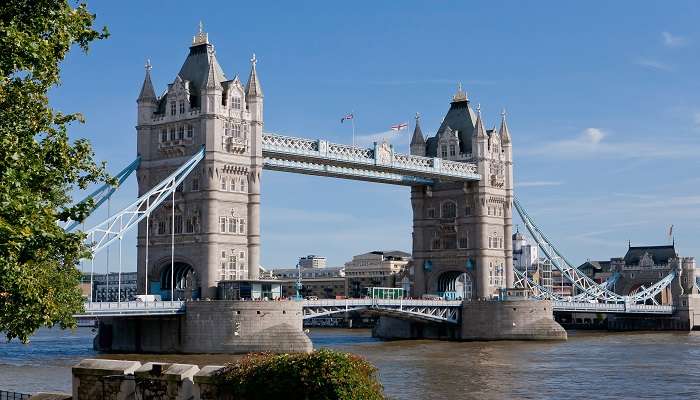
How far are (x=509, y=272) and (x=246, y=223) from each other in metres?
41.6

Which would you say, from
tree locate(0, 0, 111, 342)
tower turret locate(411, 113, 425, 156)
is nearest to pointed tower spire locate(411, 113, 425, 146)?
tower turret locate(411, 113, 425, 156)

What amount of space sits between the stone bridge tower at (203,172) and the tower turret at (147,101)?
0.29 ft

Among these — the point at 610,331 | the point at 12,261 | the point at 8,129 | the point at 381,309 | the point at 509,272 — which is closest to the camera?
the point at 12,261

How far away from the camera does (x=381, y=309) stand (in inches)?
3725

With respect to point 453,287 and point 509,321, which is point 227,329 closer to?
point 509,321

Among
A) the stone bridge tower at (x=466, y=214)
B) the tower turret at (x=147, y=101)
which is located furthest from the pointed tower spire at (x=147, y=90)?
the stone bridge tower at (x=466, y=214)

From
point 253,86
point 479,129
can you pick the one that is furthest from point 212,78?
point 479,129

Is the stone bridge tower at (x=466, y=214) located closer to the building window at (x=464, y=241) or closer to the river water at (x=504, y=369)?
the building window at (x=464, y=241)

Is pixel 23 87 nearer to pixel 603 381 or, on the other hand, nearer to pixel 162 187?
pixel 603 381

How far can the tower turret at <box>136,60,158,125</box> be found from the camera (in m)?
89.6

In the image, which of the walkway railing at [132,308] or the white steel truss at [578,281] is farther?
the white steel truss at [578,281]

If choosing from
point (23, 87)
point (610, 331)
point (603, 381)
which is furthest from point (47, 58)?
point (610, 331)

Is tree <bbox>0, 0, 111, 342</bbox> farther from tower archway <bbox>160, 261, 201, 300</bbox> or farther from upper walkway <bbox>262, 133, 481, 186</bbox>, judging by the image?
upper walkway <bbox>262, 133, 481, 186</bbox>

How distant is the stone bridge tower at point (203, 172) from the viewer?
85062 mm
